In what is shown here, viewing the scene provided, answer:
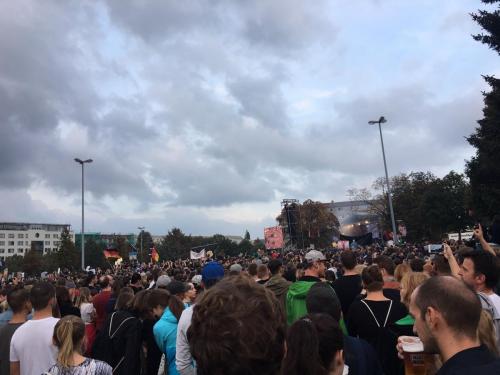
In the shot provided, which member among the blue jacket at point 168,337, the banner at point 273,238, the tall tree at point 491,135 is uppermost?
the tall tree at point 491,135

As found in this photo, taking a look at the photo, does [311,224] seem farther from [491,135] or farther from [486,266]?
[486,266]

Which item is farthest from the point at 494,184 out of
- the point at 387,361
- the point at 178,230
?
the point at 178,230

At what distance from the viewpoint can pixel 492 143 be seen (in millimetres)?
21516

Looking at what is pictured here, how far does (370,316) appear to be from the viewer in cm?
438

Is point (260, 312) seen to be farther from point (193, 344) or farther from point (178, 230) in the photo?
point (178, 230)

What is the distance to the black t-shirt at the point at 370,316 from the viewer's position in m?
4.34

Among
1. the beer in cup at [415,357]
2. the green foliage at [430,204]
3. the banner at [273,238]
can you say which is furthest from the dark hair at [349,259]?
the banner at [273,238]

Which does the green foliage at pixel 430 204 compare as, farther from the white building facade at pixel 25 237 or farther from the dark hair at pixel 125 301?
the white building facade at pixel 25 237

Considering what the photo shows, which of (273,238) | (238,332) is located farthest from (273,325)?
(273,238)

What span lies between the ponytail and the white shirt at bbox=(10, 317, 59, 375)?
626mm

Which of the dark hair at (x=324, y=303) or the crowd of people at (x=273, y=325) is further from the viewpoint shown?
the dark hair at (x=324, y=303)

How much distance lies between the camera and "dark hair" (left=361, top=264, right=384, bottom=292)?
4617 millimetres

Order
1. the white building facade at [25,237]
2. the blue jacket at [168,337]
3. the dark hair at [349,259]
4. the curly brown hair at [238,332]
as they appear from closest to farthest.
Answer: the curly brown hair at [238,332] < the blue jacket at [168,337] < the dark hair at [349,259] < the white building facade at [25,237]

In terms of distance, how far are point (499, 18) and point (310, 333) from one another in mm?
22848
